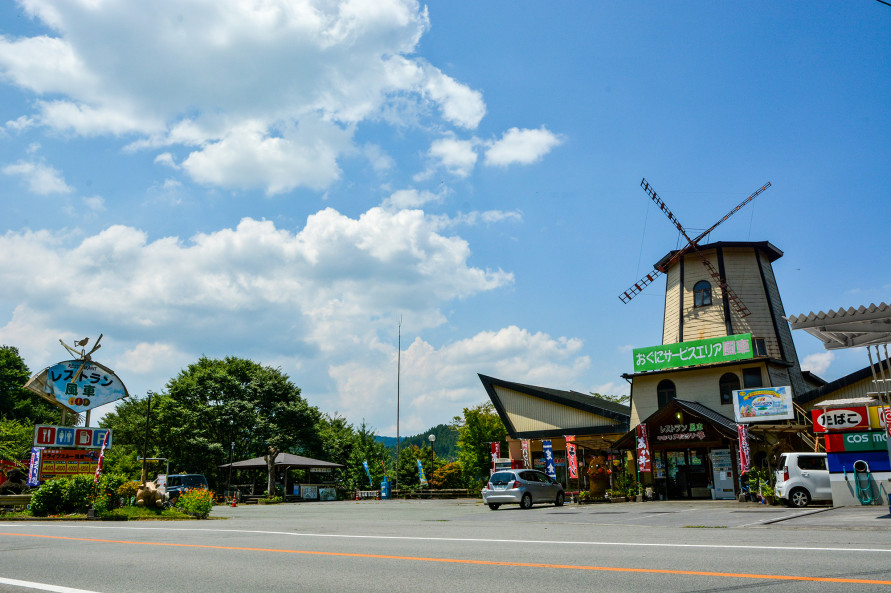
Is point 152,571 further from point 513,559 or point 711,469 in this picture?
point 711,469

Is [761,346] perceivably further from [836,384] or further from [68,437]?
[68,437]

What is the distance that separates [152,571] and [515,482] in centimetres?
1978

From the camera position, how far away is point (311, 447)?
57.0 meters

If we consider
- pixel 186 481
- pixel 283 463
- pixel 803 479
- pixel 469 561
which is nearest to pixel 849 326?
pixel 469 561

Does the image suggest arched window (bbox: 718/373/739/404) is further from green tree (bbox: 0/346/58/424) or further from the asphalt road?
green tree (bbox: 0/346/58/424)

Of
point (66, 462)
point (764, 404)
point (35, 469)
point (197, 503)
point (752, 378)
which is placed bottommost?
point (197, 503)

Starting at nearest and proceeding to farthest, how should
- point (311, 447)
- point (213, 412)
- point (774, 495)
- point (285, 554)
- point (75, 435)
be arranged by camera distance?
point (285, 554), point (774, 495), point (75, 435), point (213, 412), point (311, 447)

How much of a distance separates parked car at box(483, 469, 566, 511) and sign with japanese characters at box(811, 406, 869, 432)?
1169cm

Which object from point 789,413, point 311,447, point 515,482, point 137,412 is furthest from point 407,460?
point 789,413

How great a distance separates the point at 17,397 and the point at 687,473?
61700 millimetres

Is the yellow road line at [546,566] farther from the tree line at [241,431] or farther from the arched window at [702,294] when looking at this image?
the tree line at [241,431]

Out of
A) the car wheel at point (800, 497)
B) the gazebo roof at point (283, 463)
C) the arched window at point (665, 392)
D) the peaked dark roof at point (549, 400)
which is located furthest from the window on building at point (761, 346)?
the gazebo roof at point (283, 463)

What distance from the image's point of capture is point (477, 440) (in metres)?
52.2

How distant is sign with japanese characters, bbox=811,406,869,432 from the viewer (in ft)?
60.4
